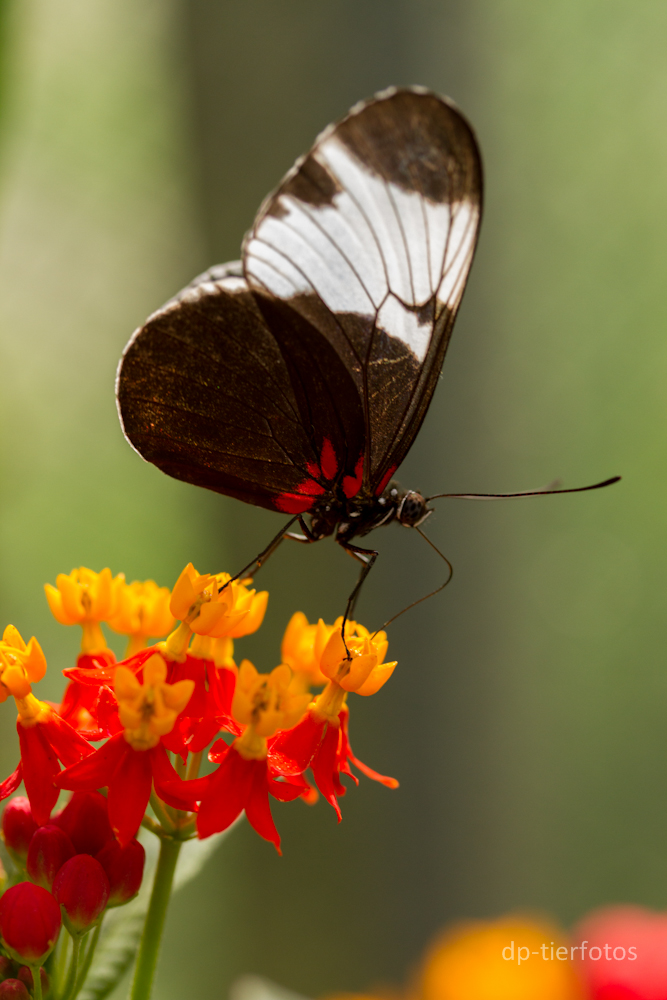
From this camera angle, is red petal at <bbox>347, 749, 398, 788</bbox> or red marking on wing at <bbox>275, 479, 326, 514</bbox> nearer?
red petal at <bbox>347, 749, 398, 788</bbox>

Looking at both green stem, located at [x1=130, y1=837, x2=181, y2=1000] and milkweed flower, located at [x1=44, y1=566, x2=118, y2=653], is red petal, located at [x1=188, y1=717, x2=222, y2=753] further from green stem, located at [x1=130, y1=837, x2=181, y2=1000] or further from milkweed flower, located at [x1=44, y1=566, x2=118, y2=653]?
milkweed flower, located at [x1=44, y1=566, x2=118, y2=653]

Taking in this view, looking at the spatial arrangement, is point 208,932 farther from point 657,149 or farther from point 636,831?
point 657,149

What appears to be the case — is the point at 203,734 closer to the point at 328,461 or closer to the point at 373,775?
the point at 373,775

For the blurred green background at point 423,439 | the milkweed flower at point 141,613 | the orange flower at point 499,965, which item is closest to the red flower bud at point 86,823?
the milkweed flower at point 141,613

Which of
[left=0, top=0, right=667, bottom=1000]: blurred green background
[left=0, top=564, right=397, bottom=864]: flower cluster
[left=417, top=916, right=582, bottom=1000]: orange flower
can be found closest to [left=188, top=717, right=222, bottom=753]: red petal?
[left=0, top=564, right=397, bottom=864]: flower cluster

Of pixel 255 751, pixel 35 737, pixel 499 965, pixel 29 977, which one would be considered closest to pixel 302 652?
pixel 255 751

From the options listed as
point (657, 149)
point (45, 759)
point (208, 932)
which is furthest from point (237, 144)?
point (208, 932)

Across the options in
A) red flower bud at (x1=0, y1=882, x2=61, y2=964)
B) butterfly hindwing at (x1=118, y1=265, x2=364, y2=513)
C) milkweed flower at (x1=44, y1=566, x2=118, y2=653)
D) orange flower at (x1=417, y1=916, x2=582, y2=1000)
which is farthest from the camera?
orange flower at (x1=417, y1=916, x2=582, y2=1000)
